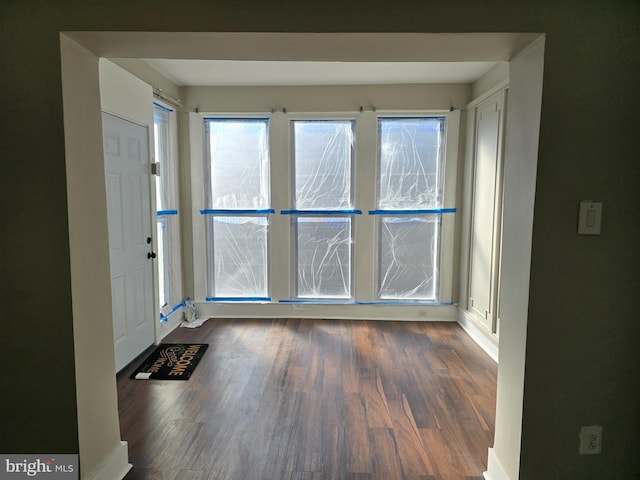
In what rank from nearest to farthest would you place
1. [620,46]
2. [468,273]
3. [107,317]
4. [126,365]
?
[620,46]
[107,317]
[126,365]
[468,273]

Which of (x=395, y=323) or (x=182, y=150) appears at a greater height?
(x=182, y=150)

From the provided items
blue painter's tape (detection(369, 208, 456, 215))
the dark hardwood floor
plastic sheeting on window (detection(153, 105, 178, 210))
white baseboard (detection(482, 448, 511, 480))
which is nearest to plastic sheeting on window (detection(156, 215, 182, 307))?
plastic sheeting on window (detection(153, 105, 178, 210))

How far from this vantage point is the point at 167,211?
374 centimetres

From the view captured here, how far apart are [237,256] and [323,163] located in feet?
4.58

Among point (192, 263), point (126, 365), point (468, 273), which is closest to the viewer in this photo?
point (126, 365)

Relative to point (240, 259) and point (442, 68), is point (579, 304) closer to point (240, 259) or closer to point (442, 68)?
point (442, 68)

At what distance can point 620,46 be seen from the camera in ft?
4.35

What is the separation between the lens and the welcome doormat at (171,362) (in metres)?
2.81

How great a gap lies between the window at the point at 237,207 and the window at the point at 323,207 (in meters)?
0.36

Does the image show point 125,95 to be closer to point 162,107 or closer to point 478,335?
point 162,107

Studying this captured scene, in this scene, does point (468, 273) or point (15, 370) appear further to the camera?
point (468, 273)

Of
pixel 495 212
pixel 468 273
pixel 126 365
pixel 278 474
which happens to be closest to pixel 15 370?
pixel 278 474

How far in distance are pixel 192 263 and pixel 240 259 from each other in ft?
1.74

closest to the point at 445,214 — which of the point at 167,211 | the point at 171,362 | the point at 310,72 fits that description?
the point at 310,72
